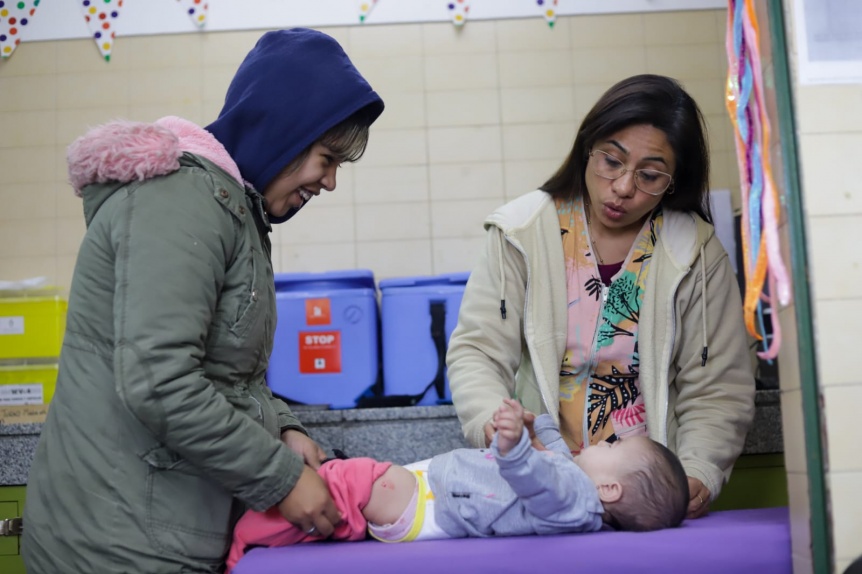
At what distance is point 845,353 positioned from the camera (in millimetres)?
1404

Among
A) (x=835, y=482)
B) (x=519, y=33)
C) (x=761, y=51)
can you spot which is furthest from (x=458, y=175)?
(x=835, y=482)

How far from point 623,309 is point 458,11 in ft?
7.42

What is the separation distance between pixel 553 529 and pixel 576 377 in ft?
1.82

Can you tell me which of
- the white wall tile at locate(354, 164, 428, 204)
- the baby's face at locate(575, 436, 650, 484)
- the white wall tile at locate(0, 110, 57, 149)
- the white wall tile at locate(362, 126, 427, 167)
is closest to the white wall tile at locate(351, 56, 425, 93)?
the white wall tile at locate(362, 126, 427, 167)

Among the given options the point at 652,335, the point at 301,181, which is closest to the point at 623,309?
the point at 652,335

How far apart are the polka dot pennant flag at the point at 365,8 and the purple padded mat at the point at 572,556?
2.91 meters

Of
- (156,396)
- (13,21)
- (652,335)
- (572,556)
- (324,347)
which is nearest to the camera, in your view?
(156,396)

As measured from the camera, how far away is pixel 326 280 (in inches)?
130

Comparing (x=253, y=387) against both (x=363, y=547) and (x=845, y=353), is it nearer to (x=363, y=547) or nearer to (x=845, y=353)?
(x=363, y=547)

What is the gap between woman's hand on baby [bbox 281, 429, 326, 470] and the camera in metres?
1.80

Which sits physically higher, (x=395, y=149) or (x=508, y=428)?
(x=395, y=149)

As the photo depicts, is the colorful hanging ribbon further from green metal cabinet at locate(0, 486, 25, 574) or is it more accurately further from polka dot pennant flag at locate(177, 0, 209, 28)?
polka dot pennant flag at locate(177, 0, 209, 28)

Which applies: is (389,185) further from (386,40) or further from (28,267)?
(28,267)

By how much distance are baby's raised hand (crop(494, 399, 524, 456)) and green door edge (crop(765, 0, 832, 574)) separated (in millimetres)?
451
